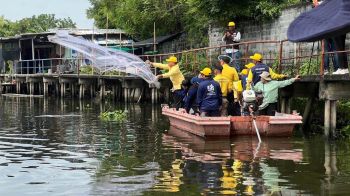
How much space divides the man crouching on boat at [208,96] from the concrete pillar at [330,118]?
2.68 meters

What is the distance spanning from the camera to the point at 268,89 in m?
15.4

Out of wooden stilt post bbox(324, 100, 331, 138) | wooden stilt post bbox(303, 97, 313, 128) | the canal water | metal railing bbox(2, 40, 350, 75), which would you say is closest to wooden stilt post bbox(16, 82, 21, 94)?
metal railing bbox(2, 40, 350, 75)

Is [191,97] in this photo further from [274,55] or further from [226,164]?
[274,55]

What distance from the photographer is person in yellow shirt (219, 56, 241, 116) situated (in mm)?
15906

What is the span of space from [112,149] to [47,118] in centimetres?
1014

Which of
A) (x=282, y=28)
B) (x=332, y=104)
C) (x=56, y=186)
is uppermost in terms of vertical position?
(x=282, y=28)

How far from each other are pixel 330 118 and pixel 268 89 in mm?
1803

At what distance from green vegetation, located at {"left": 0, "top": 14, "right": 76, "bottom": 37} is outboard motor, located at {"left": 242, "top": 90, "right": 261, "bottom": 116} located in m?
59.1

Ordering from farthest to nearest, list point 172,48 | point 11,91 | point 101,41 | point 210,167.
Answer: point 11,91 < point 101,41 < point 172,48 < point 210,167

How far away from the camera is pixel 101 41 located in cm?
4400

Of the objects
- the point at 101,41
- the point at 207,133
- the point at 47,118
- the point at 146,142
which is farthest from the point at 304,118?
the point at 101,41

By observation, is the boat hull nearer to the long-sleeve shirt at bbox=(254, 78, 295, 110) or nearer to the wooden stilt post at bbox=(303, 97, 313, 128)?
the long-sleeve shirt at bbox=(254, 78, 295, 110)

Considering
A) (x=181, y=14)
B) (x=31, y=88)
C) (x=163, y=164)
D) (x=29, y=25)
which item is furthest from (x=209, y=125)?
(x=29, y=25)

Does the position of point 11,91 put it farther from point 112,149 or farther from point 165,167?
point 165,167
